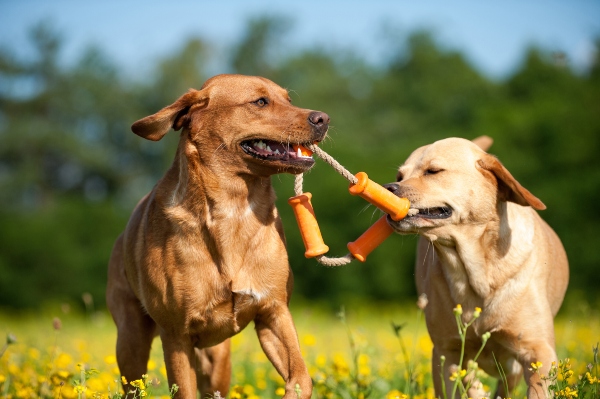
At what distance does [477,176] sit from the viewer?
535cm

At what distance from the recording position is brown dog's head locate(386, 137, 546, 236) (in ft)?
17.3

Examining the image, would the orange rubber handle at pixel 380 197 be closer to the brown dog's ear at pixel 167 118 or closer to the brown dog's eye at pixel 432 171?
the brown dog's eye at pixel 432 171

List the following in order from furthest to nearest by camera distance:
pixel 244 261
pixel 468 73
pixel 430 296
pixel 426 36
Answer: pixel 426 36, pixel 468 73, pixel 430 296, pixel 244 261

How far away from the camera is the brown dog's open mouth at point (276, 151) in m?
4.86

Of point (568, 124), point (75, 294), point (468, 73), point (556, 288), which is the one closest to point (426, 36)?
point (468, 73)

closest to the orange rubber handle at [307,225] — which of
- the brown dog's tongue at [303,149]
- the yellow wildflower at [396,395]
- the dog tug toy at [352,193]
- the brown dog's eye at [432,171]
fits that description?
the dog tug toy at [352,193]

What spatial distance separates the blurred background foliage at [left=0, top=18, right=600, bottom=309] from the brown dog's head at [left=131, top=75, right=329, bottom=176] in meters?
1.78

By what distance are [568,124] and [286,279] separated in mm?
19297

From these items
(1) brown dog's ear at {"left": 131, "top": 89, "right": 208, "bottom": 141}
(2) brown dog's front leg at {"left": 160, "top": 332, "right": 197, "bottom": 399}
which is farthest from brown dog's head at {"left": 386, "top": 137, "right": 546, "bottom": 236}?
(2) brown dog's front leg at {"left": 160, "top": 332, "right": 197, "bottom": 399}

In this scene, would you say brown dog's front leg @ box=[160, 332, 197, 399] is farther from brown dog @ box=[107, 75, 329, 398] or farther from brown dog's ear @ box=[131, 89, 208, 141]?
brown dog's ear @ box=[131, 89, 208, 141]

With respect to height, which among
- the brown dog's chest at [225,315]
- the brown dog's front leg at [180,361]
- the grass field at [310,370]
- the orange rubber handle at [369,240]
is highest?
the orange rubber handle at [369,240]

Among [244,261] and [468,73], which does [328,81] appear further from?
[244,261]

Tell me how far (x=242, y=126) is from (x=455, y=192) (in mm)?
1583

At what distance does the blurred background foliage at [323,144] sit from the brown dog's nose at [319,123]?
5.98ft
